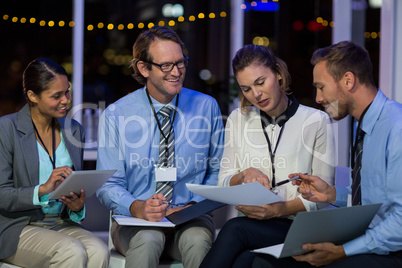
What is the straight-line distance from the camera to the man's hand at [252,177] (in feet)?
8.38

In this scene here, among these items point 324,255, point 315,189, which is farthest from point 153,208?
point 324,255

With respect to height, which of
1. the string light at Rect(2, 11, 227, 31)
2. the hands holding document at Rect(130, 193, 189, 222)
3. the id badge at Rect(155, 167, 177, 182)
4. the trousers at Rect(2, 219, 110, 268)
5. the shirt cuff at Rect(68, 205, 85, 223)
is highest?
the string light at Rect(2, 11, 227, 31)

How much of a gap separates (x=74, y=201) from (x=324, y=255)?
1.30 metres

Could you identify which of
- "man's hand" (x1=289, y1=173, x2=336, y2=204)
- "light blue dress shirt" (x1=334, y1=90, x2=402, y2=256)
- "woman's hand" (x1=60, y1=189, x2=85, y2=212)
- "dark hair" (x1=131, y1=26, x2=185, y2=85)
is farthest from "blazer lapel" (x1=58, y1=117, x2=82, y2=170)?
"light blue dress shirt" (x1=334, y1=90, x2=402, y2=256)

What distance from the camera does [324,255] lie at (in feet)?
7.07

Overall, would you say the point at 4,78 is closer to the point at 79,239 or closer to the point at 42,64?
the point at 42,64

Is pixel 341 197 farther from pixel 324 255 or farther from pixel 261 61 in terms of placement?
pixel 261 61

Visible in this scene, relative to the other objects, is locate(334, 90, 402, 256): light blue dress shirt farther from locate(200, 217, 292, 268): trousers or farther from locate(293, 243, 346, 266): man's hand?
locate(200, 217, 292, 268): trousers

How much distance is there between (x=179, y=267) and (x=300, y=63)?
415cm

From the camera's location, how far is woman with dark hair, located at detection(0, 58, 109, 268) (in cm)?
268

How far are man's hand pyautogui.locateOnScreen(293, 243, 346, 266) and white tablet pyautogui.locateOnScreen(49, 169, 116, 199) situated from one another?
97 cm

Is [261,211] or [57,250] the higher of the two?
[261,211]

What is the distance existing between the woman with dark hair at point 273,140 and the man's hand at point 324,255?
412 mm

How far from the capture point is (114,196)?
9.41 feet
